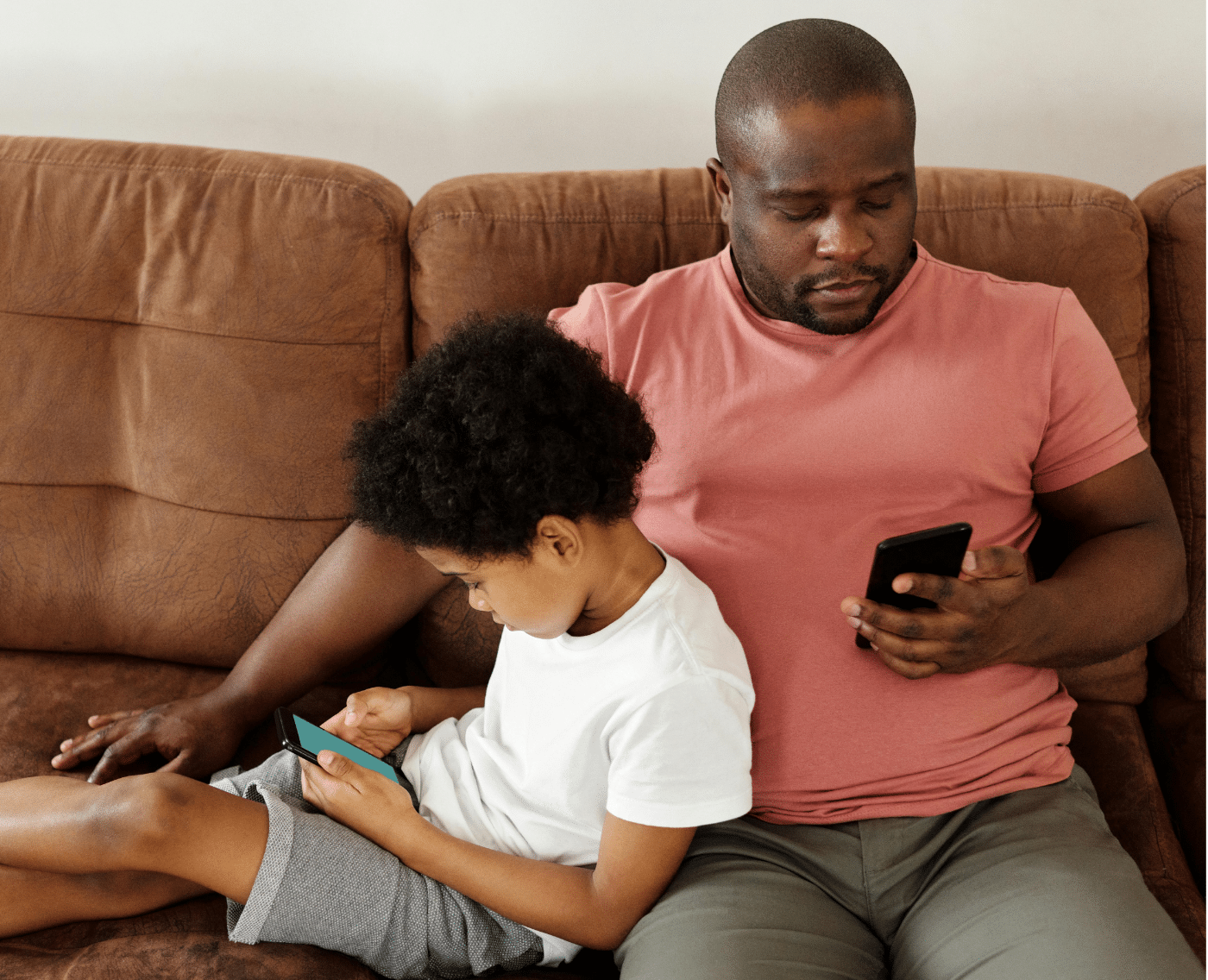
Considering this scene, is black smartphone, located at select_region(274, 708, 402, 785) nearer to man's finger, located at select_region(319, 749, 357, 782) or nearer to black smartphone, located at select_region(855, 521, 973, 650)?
man's finger, located at select_region(319, 749, 357, 782)

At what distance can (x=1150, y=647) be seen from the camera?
4.69 feet

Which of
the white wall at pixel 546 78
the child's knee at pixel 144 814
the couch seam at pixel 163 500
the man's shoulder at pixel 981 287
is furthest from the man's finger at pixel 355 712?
the white wall at pixel 546 78

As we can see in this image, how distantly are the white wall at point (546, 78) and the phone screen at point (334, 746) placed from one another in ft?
3.21

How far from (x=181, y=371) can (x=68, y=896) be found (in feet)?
2.21

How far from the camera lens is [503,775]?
3.67 ft

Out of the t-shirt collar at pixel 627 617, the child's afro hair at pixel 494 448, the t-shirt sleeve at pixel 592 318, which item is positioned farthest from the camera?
the t-shirt sleeve at pixel 592 318

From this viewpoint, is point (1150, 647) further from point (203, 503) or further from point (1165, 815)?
point (203, 503)

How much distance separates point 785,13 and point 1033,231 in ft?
1.74

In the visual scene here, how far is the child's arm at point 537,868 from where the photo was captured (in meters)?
0.99

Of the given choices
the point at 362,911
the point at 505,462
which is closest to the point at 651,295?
the point at 505,462

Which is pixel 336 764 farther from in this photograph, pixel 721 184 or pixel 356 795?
pixel 721 184

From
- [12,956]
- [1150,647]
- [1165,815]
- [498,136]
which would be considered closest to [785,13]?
[498,136]

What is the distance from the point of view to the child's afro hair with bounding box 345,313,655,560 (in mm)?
908

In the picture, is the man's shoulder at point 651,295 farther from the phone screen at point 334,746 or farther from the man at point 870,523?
the phone screen at point 334,746
